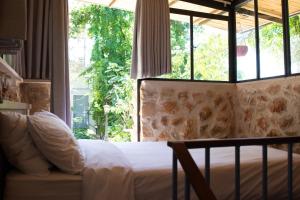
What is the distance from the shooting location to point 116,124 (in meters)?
5.84

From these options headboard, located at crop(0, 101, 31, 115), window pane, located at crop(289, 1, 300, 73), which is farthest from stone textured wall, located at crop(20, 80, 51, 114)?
window pane, located at crop(289, 1, 300, 73)

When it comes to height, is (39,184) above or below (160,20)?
below

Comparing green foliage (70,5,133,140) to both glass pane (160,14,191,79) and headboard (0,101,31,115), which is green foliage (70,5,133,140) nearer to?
glass pane (160,14,191,79)

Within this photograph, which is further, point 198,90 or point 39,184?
point 198,90

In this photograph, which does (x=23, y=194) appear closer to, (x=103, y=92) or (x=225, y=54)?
(x=225, y=54)

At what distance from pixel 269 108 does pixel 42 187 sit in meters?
2.83

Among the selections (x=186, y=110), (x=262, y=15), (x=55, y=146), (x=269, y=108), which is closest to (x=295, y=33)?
(x=262, y=15)

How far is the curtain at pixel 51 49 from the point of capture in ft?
10.5

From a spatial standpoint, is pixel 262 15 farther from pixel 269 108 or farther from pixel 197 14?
pixel 269 108

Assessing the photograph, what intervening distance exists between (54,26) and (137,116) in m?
1.50

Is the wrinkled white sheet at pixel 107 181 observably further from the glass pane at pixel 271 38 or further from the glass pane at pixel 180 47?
the glass pane at pixel 271 38

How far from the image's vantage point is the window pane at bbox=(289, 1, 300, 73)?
3246mm

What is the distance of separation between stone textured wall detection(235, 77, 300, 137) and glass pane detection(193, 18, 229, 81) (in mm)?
390

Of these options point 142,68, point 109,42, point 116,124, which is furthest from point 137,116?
point 109,42
